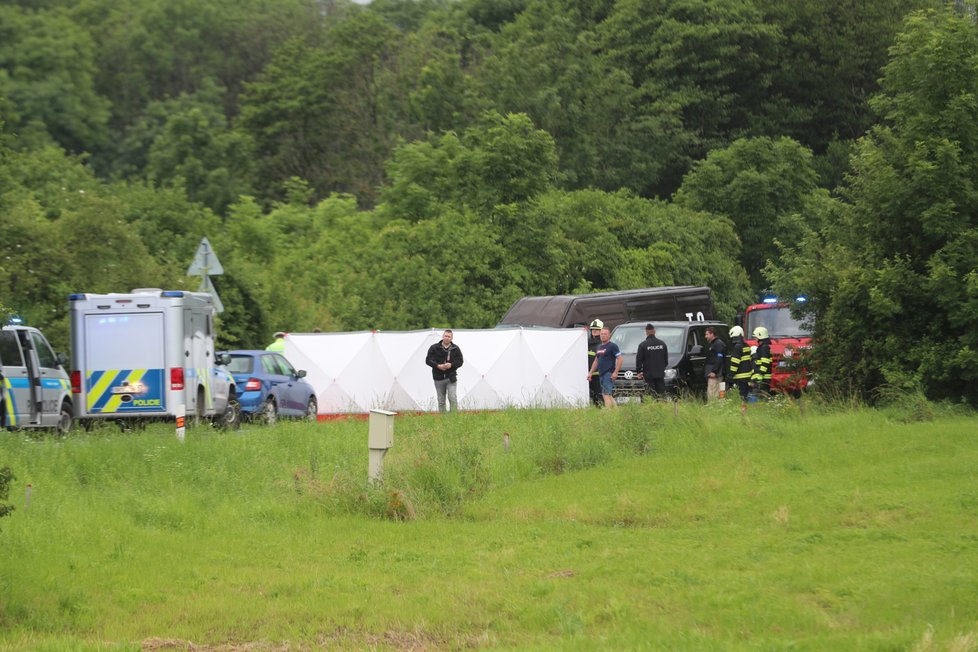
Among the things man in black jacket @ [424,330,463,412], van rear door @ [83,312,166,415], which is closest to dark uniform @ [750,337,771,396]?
man in black jacket @ [424,330,463,412]

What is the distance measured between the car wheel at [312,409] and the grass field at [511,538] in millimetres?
6929

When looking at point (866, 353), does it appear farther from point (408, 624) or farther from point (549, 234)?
point (549, 234)

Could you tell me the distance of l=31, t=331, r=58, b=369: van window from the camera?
22.2 m

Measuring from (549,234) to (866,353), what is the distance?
19.2 meters

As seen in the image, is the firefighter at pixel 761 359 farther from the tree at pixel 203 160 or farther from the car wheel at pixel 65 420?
the tree at pixel 203 160

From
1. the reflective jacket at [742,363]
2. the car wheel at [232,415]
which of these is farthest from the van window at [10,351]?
the reflective jacket at [742,363]

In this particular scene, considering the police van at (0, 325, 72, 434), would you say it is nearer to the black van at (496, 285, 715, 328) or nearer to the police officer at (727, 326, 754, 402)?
the police officer at (727, 326, 754, 402)

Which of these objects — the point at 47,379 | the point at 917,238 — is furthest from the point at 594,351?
the point at 47,379

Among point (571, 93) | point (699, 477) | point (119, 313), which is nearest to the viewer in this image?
point (699, 477)

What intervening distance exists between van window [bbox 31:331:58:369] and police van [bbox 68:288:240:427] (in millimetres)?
575

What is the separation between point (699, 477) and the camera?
51.3 ft

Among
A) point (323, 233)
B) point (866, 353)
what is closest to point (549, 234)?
point (323, 233)

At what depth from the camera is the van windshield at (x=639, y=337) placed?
1125 inches

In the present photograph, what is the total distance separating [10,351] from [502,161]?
23283 mm
